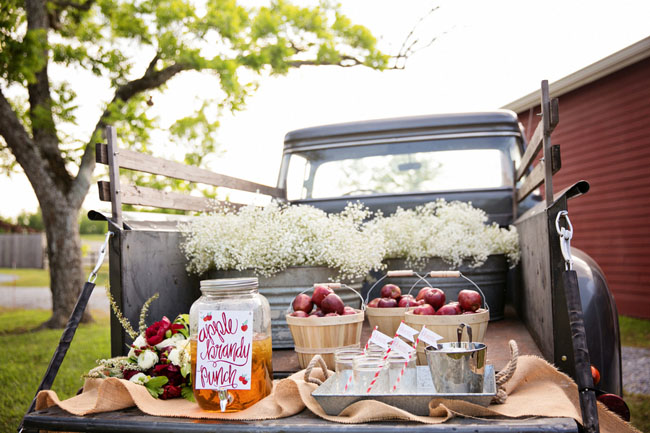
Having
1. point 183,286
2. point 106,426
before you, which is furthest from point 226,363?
point 183,286

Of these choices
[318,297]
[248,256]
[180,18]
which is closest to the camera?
[318,297]

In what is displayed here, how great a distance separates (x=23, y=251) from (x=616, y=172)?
2563 cm

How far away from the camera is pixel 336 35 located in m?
11.5

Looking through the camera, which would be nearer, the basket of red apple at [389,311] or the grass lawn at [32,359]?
the basket of red apple at [389,311]

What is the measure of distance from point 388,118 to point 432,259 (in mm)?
1545

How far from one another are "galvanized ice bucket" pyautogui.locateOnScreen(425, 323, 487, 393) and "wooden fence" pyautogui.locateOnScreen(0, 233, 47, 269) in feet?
91.5

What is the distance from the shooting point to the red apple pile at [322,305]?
2.25 meters

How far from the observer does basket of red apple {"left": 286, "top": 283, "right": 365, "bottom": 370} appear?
2.18 m

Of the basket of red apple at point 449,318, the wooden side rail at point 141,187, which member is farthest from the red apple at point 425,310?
the wooden side rail at point 141,187

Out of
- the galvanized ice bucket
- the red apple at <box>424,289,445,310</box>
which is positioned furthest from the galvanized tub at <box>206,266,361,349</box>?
the galvanized ice bucket

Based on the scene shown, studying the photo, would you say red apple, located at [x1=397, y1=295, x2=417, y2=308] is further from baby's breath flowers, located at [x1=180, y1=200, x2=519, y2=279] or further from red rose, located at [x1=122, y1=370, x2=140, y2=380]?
red rose, located at [x1=122, y1=370, x2=140, y2=380]

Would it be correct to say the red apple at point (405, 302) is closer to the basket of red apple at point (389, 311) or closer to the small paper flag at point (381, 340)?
the basket of red apple at point (389, 311)

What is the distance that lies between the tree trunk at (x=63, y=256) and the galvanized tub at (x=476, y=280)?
8.42 metres

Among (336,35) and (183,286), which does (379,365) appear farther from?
(336,35)
